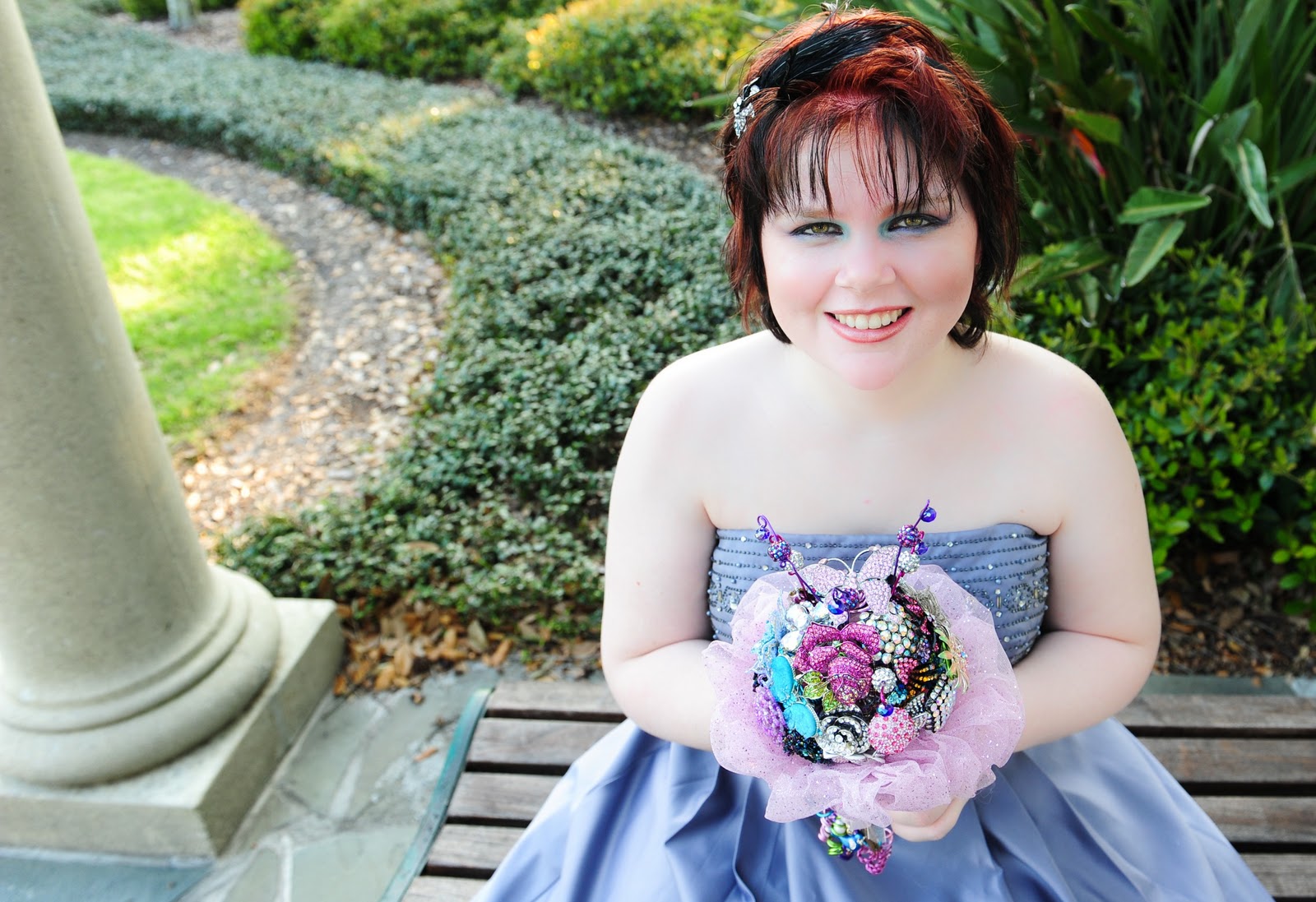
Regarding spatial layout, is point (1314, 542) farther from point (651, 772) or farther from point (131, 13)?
point (131, 13)

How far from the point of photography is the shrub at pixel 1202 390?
9.36ft

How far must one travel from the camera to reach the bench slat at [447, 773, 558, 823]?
2.26 m

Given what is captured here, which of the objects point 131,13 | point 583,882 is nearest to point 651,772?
point 583,882

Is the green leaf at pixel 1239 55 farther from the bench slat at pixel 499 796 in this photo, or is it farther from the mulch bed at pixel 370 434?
the bench slat at pixel 499 796

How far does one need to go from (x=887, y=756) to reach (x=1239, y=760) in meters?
1.46

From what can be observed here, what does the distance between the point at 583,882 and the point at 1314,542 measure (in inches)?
94.4

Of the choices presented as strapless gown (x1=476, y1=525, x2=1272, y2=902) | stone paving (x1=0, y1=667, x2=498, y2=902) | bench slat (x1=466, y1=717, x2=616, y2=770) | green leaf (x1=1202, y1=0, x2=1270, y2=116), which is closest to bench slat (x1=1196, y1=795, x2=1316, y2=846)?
strapless gown (x1=476, y1=525, x2=1272, y2=902)

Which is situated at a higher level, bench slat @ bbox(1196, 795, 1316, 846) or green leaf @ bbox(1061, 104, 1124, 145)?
green leaf @ bbox(1061, 104, 1124, 145)

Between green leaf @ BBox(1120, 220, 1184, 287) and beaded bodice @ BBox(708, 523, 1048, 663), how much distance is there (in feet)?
4.67

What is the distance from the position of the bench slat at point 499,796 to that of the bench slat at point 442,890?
0.55ft

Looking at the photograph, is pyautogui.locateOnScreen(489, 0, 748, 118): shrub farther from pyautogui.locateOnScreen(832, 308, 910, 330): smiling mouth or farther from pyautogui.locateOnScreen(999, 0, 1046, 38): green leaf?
pyautogui.locateOnScreen(832, 308, 910, 330): smiling mouth

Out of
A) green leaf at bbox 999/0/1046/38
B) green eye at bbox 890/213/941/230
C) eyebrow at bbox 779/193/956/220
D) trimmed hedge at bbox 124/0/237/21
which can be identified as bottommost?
trimmed hedge at bbox 124/0/237/21

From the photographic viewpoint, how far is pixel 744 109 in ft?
4.69

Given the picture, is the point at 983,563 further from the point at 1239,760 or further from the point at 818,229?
the point at 1239,760
